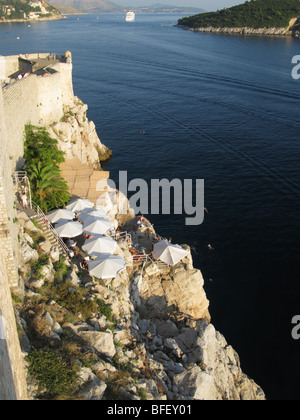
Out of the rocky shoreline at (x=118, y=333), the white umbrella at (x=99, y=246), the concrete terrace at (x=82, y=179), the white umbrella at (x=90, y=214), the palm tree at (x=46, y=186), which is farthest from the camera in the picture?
the concrete terrace at (x=82, y=179)

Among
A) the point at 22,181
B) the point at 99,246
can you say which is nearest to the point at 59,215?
the point at 22,181

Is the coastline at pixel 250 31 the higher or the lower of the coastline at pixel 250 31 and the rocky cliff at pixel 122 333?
the higher

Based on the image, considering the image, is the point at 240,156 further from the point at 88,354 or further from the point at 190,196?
the point at 88,354

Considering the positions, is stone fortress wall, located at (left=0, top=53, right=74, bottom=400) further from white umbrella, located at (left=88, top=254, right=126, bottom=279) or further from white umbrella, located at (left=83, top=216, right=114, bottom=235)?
white umbrella, located at (left=83, top=216, right=114, bottom=235)

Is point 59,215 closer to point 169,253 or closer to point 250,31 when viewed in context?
point 169,253

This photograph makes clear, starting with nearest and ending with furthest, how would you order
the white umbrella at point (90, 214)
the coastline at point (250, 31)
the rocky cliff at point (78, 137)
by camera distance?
the white umbrella at point (90, 214) → the rocky cliff at point (78, 137) → the coastline at point (250, 31)

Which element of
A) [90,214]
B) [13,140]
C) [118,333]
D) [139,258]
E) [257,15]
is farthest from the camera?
[257,15]

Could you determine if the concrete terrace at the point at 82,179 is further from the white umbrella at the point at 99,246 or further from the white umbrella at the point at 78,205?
the white umbrella at the point at 99,246

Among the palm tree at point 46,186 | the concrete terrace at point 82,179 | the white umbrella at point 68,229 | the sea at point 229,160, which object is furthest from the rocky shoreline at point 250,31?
the white umbrella at point 68,229
